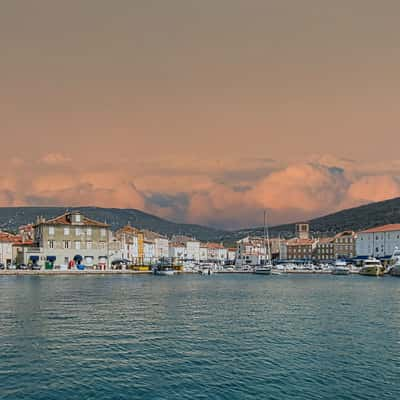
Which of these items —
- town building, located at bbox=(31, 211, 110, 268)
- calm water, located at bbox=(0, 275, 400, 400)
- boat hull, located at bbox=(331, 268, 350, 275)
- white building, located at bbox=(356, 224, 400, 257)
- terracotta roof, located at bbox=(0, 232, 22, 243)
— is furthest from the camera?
white building, located at bbox=(356, 224, 400, 257)

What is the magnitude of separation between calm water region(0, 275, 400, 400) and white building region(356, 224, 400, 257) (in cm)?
12827

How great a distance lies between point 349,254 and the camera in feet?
632

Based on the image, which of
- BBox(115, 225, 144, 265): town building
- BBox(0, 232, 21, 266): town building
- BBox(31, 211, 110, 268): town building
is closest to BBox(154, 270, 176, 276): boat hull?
BBox(31, 211, 110, 268): town building

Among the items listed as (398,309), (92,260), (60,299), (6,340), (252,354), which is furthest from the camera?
Answer: (92,260)

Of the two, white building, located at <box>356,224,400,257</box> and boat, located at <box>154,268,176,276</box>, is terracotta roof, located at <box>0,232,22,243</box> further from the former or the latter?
white building, located at <box>356,224,400,257</box>

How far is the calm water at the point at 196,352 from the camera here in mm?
22797

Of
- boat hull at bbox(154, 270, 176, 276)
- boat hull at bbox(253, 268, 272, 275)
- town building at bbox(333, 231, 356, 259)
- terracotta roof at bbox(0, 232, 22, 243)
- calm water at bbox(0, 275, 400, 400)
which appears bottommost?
boat hull at bbox(253, 268, 272, 275)

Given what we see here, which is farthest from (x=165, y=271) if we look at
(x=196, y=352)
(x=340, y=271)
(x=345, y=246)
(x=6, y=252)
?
(x=196, y=352)

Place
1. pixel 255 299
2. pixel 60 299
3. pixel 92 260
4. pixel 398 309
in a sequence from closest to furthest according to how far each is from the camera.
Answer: pixel 398 309 < pixel 60 299 < pixel 255 299 < pixel 92 260

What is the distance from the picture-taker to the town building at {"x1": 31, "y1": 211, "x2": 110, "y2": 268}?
122125 mm

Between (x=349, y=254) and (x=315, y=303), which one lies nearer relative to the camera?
(x=315, y=303)

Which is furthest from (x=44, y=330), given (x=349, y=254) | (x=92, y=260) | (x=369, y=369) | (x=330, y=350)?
(x=349, y=254)

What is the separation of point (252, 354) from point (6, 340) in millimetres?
15296

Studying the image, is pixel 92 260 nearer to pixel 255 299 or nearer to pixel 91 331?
pixel 255 299
